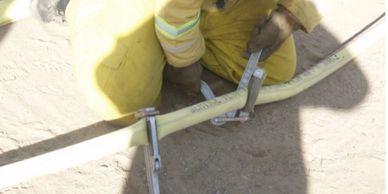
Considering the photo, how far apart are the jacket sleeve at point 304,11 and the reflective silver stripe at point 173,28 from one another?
1.26 feet

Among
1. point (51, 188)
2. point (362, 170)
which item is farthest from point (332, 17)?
point (51, 188)

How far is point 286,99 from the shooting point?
203 cm

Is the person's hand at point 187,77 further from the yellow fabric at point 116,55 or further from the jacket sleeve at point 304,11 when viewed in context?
the jacket sleeve at point 304,11

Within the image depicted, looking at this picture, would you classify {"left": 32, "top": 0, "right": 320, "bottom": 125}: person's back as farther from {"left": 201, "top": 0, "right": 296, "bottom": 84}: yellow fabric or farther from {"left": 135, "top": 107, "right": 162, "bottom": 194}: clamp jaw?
{"left": 135, "top": 107, "right": 162, "bottom": 194}: clamp jaw

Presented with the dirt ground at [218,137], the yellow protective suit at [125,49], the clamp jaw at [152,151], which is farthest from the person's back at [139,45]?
the clamp jaw at [152,151]

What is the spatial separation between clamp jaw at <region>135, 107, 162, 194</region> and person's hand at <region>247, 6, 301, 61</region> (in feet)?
1.73

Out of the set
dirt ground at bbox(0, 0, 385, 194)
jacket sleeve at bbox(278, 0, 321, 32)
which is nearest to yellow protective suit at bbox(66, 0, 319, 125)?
jacket sleeve at bbox(278, 0, 321, 32)

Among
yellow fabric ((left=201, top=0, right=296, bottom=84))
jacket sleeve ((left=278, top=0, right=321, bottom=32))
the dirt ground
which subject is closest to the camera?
the dirt ground

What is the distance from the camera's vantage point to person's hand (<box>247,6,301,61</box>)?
1827 mm

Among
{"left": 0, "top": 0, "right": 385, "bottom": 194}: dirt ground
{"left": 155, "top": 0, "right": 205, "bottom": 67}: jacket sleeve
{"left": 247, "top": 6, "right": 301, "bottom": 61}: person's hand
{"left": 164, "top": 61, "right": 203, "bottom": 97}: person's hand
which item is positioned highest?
{"left": 155, "top": 0, "right": 205, "bottom": 67}: jacket sleeve

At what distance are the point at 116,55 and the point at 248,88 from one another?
1.58ft

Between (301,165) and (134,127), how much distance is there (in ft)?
2.11

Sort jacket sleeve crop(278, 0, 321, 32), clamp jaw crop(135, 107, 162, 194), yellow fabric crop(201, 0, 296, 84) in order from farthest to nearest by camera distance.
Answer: yellow fabric crop(201, 0, 296, 84) < jacket sleeve crop(278, 0, 321, 32) < clamp jaw crop(135, 107, 162, 194)

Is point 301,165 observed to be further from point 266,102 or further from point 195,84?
point 195,84
